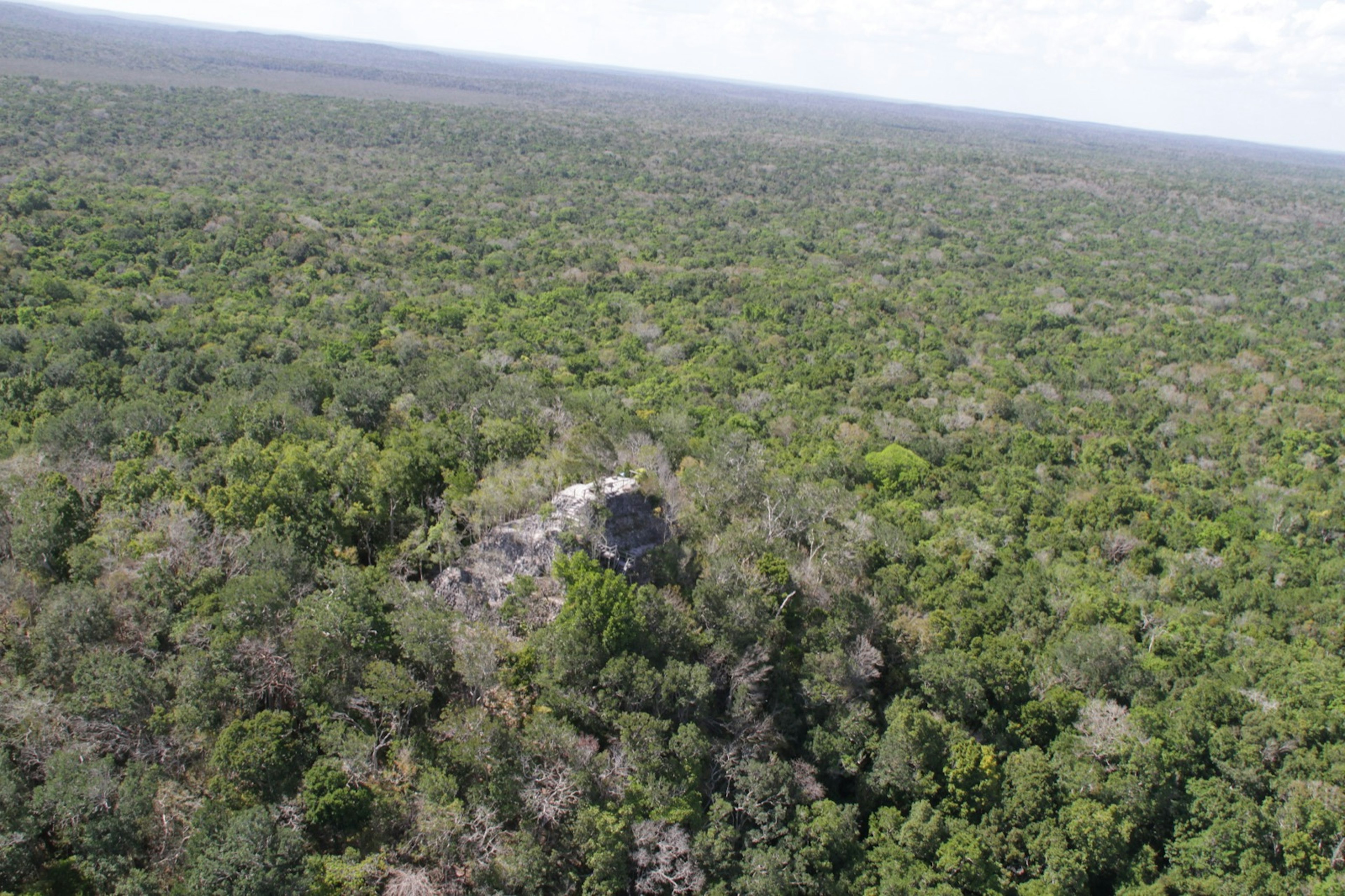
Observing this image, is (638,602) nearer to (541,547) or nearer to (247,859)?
(541,547)

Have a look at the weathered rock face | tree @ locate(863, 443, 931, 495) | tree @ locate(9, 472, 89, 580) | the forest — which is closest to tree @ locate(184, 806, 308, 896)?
the forest

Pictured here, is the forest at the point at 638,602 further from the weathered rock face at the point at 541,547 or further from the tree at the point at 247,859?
the weathered rock face at the point at 541,547

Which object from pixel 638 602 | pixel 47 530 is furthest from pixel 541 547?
pixel 47 530

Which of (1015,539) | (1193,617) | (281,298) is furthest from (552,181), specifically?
(1193,617)

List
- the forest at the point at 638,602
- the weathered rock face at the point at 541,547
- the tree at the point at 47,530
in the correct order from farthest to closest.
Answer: the weathered rock face at the point at 541,547 < the tree at the point at 47,530 < the forest at the point at 638,602

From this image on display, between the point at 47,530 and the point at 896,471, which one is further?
the point at 896,471

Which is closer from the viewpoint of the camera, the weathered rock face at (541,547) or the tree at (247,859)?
the tree at (247,859)

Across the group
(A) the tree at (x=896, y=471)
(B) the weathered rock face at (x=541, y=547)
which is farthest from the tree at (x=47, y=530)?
(A) the tree at (x=896, y=471)
